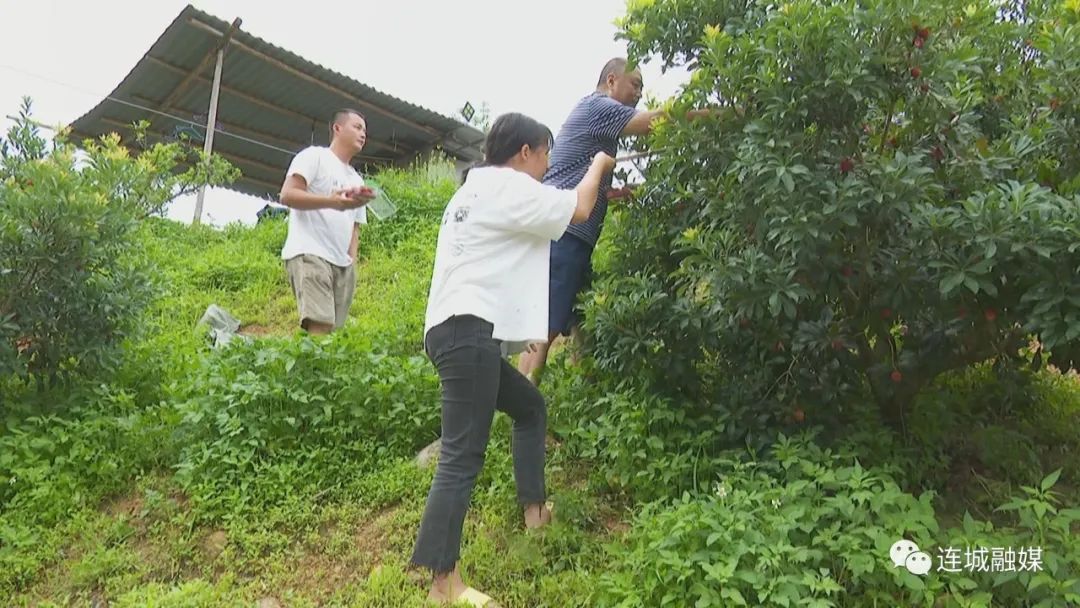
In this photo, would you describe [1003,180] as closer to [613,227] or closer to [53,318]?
[613,227]

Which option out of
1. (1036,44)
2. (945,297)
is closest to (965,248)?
(945,297)

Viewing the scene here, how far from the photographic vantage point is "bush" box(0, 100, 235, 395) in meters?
3.55

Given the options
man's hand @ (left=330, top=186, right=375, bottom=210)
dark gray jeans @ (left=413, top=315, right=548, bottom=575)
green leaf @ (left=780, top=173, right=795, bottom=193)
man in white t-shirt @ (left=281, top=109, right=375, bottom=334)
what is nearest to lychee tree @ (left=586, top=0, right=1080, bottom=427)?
green leaf @ (left=780, top=173, right=795, bottom=193)

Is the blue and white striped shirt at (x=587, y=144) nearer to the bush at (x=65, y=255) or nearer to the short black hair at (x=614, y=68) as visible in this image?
the short black hair at (x=614, y=68)

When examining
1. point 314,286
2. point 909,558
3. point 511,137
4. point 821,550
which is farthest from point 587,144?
point 909,558

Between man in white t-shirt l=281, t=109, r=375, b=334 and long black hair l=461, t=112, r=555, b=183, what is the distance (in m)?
1.64

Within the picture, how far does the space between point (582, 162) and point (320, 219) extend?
166 cm

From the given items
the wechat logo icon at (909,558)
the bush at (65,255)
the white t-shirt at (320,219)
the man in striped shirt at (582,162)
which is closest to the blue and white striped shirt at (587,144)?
the man in striped shirt at (582,162)

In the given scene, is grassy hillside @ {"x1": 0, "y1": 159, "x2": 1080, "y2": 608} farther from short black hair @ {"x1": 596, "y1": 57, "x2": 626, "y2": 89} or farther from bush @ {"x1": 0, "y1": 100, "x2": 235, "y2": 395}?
short black hair @ {"x1": 596, "y1": 57, "x2": 626, "y2": 89}

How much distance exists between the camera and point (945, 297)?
2549 mm

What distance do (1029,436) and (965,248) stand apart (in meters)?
1.59

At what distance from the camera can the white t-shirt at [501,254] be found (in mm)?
2475

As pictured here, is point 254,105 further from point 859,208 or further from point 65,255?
point 859,208

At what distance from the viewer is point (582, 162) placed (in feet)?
11.8
